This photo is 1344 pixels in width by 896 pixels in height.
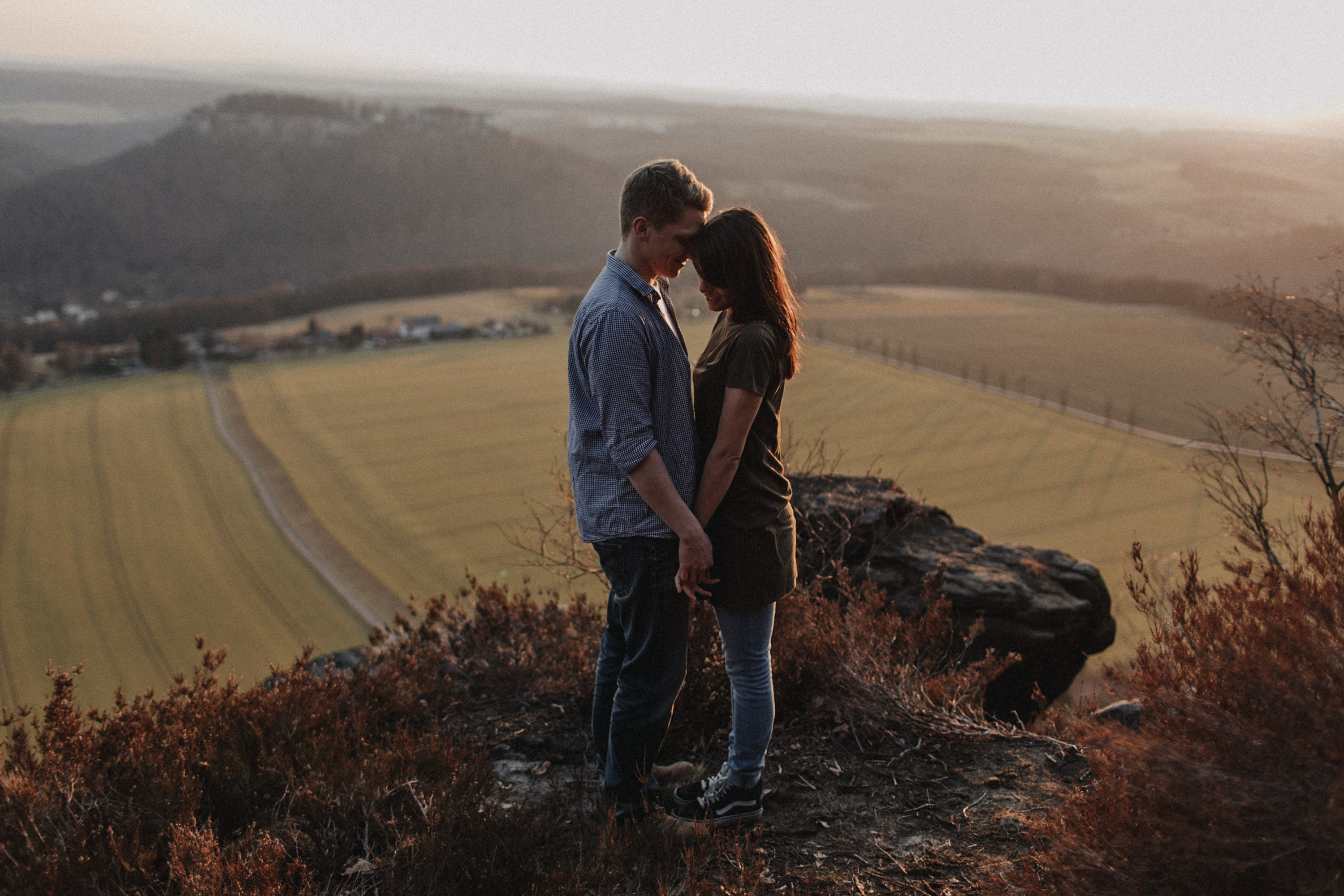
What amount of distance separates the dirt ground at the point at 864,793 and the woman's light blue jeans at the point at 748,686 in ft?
0.76

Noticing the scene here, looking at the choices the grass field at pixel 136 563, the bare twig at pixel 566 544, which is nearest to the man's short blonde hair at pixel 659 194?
the bare twig at pixel 566 544

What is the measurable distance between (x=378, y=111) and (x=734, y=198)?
6844 cm

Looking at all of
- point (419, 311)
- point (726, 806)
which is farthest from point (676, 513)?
point (419, 311)

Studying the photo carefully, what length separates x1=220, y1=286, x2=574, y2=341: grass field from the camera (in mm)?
58500

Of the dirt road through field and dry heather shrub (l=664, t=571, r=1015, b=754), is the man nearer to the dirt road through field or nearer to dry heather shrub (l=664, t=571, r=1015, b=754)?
dry heather shrub (l=664, t=571, r=1015, b=754)

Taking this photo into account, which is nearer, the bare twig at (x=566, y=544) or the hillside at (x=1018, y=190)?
the bare twig at (x=566, y=544)

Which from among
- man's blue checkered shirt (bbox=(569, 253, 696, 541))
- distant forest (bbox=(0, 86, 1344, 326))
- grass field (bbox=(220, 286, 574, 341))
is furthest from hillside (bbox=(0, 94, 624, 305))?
man's blue checkered shirt (bbox=(569, 253, 696, 541))

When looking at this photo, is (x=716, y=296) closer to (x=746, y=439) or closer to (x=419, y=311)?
(x=746, y=439)

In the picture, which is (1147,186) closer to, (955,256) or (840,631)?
(955,256)

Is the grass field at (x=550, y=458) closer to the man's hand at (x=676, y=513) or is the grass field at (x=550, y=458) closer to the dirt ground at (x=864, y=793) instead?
the dirt ground at (x=864, y=793)

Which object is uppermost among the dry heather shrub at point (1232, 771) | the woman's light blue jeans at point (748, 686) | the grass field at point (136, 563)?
the dry heather shrub at point (1232, 771)

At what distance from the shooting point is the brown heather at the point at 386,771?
241 cm

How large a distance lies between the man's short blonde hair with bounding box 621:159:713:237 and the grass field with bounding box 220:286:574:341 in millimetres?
56998

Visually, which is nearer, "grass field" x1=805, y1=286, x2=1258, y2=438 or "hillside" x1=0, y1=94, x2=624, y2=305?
"grass field" x1=805, y1=286, x2=1258, y2=438
